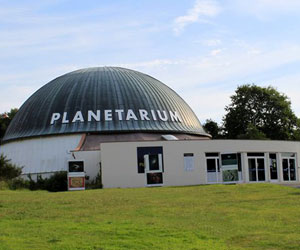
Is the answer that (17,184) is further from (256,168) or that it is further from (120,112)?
(256,168)

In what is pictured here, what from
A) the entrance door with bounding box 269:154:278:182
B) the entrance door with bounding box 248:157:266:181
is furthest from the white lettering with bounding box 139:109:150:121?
the entrance door with bounding box 269:154:278:182

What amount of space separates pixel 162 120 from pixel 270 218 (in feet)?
103

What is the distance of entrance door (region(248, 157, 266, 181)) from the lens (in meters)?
41.8

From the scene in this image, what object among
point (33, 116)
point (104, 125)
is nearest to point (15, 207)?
point (104, 125)

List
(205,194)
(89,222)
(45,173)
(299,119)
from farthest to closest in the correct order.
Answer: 1. (299,119)
2. (45,173)
3. (205,194)
4. (89,222)

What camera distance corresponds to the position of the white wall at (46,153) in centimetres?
4703

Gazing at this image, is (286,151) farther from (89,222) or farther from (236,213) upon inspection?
(89,222)

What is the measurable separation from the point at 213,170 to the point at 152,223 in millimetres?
24025

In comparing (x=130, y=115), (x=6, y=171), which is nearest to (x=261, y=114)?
(x=130, y=115)

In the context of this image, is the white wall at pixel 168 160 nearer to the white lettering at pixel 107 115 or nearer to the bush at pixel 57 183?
the bush at pixel 57 183

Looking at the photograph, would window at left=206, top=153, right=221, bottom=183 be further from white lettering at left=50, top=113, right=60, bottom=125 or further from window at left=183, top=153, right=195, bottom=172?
white lettering at left=50, top=113, right=60, bottom=125

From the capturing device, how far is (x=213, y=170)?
40844mm

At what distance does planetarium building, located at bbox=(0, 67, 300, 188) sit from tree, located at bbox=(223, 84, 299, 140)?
17.7m

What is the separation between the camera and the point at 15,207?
21766 mm
